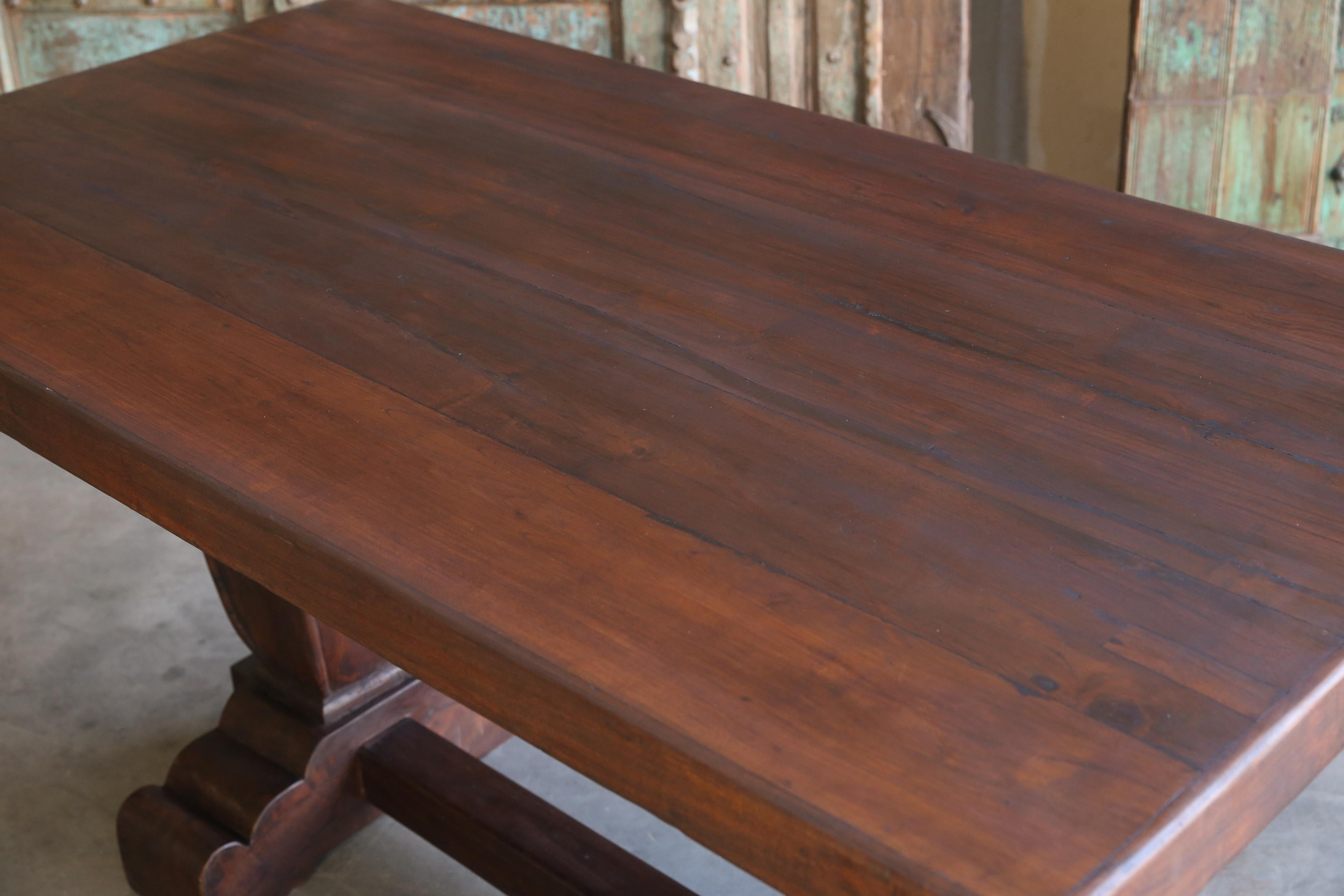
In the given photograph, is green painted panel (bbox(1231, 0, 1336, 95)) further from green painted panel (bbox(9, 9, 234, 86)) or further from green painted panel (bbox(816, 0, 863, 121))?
green painted panel (bbox(9, 9, 234, 86))

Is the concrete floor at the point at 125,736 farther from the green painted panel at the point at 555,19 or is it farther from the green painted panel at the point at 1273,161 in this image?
the green painted panel at the point at 1273,161

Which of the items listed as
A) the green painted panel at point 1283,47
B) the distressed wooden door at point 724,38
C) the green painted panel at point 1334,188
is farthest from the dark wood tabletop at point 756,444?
the green painted panel at point 1334,188

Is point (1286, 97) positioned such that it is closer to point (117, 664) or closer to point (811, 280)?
point (811, 280)

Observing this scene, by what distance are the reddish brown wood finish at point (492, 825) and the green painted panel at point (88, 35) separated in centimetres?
187

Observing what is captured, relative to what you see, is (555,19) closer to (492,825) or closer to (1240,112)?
(1240,112)

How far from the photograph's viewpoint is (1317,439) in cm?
94

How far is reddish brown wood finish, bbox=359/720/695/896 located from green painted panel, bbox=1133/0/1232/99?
76.9 inches

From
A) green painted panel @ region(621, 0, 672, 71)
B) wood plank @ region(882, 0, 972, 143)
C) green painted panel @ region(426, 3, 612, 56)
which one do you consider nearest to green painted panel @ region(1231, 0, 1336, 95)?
wood plank @ region(882, 0, 972, 143)

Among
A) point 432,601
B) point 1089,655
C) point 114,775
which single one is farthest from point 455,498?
point 114,775

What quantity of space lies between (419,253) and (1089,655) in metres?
0.73

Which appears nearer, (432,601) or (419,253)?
(432,601)

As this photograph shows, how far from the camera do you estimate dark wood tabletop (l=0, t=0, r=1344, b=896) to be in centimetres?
68

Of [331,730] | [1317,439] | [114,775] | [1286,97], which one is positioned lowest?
[114,775]

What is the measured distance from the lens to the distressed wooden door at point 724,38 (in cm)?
279
